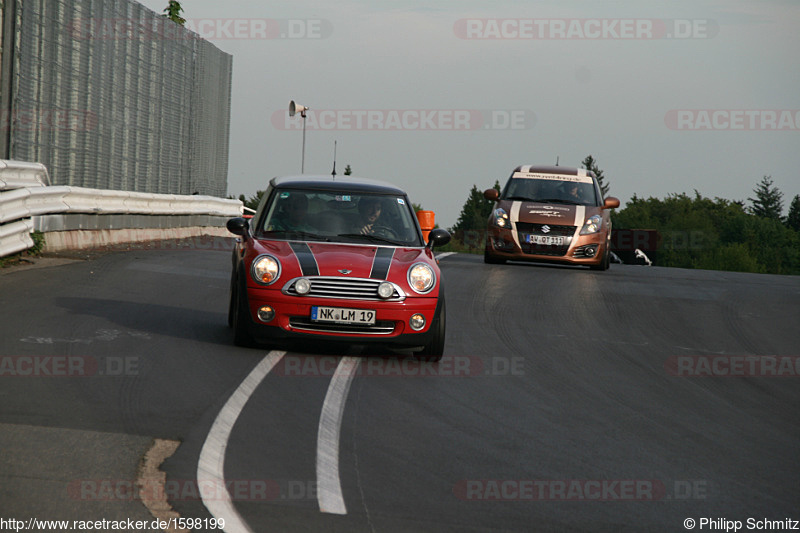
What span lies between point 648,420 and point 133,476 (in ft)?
11.8

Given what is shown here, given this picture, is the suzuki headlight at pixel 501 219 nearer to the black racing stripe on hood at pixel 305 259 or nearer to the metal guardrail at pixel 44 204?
the metal guardrail at pixel 44 204

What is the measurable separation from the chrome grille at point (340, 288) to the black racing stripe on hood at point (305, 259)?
0.22 feet

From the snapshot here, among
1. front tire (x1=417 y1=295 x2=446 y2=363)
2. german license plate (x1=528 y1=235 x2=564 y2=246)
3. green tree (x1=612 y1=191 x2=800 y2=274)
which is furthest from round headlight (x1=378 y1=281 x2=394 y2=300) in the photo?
green tree (x1=612 y1=191 x2=800 y2=274)

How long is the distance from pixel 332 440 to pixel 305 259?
10.0ft

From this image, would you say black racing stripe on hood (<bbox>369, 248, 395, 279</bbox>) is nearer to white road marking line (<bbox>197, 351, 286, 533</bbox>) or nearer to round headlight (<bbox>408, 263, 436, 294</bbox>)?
round headlight (<bbox>408, 263, 436, 294</bbox>)

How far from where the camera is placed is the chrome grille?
28.1 feet

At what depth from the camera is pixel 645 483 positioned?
Answer: 5.50 meters

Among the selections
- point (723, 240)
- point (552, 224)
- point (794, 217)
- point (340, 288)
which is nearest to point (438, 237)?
point (340, 288)

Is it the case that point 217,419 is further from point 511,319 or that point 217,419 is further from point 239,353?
point 511,319

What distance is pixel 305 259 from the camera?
8.80 m

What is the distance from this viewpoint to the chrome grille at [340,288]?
858cm

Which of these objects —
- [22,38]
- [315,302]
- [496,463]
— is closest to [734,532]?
[496,463]

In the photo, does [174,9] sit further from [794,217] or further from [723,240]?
[794,217]

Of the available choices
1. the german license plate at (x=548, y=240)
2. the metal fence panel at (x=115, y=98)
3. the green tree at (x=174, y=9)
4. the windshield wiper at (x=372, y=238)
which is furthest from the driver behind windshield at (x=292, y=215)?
the green tree at (x=174, y=9)
